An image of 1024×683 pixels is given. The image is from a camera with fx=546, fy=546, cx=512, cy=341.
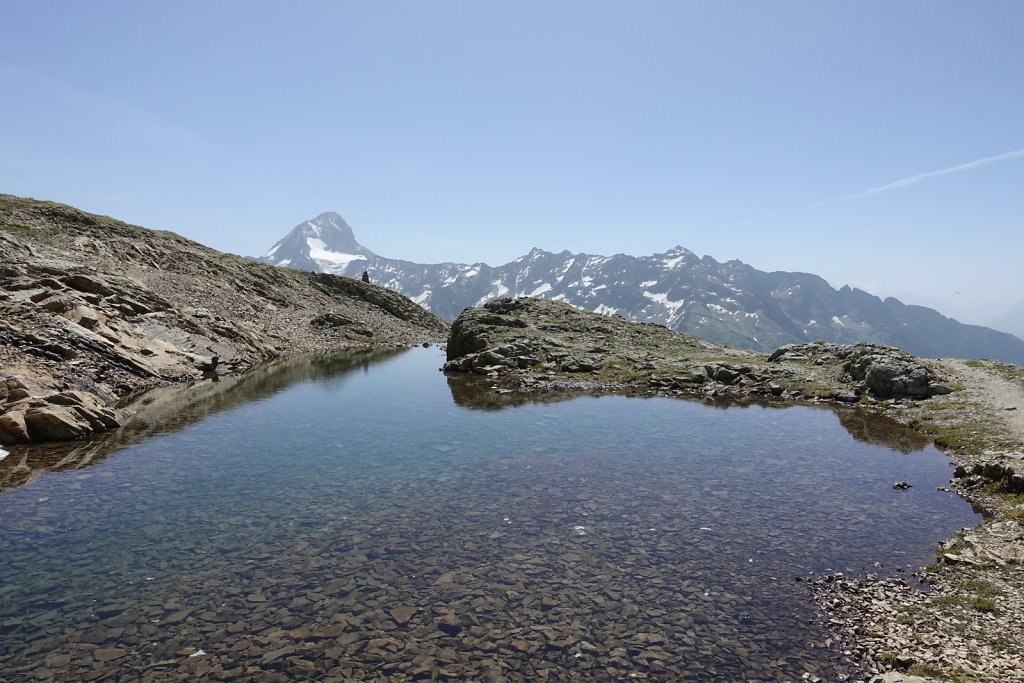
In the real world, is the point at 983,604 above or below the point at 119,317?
below

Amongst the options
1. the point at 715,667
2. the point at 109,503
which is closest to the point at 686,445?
the point at 715,667

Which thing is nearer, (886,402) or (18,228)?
(886,402)

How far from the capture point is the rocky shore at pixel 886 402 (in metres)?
16.2

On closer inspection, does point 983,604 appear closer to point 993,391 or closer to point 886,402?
point 886,402

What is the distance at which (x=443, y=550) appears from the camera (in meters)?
21.9

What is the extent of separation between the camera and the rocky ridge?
3962 centimetres

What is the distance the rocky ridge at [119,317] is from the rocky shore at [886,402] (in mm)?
35834

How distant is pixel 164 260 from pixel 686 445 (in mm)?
113780

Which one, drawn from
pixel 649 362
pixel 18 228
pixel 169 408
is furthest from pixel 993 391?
pixel 18 228

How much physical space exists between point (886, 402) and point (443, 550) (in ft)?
178

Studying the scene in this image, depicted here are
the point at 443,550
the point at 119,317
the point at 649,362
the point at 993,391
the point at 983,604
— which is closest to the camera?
the point at 983,604

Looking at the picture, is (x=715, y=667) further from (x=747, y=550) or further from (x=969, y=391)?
(x=969, y=391)

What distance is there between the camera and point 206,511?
24.8m

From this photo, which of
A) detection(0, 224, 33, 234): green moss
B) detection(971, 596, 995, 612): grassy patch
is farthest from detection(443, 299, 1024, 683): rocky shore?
detection(0, 224, 33, 234): green moss
